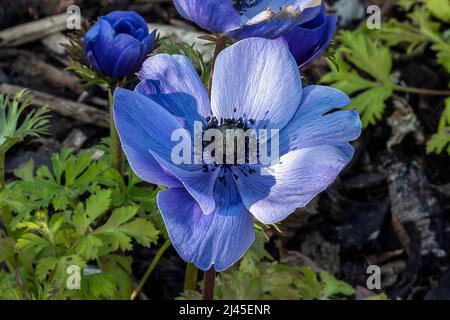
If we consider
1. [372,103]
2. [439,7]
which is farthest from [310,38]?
[439,7]

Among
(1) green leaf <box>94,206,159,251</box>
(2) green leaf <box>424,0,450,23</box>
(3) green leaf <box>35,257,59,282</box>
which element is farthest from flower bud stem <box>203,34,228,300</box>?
(2) green leaf <box>424,0,450,23</box>

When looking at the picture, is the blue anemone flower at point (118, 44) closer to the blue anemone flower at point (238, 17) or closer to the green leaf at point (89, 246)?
the blue anemone flower at point (238, 17)

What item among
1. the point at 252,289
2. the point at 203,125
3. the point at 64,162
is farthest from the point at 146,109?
the point at 252,289

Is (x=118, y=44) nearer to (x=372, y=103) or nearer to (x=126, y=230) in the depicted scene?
(x=126, y=230)

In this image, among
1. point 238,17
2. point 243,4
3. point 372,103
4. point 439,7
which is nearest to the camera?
point 238,17

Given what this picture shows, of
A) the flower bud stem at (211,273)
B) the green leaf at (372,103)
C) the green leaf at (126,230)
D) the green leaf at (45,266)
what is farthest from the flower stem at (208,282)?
the green leaf at (372,103)

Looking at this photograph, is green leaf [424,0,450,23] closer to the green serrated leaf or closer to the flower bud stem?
the flower bud stem
